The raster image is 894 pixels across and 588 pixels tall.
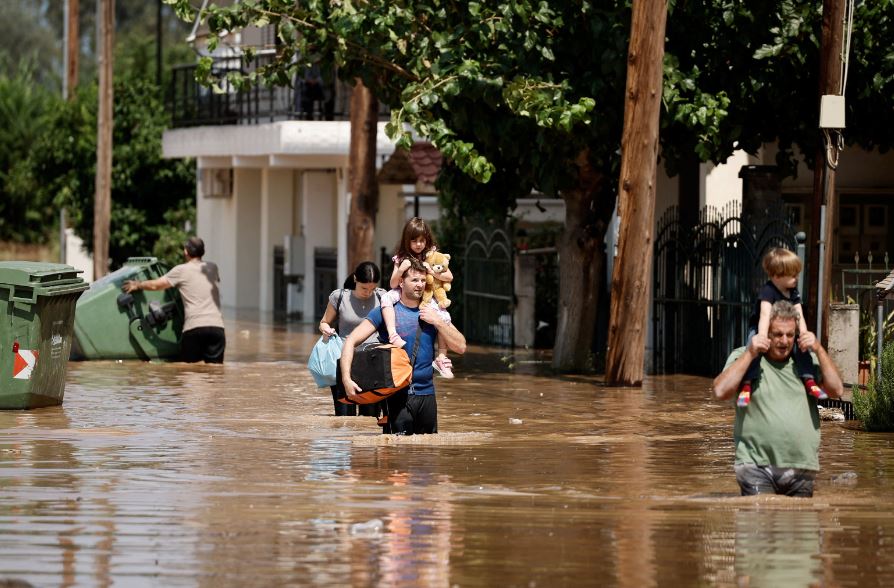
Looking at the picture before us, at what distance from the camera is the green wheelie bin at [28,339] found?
16.6 meters

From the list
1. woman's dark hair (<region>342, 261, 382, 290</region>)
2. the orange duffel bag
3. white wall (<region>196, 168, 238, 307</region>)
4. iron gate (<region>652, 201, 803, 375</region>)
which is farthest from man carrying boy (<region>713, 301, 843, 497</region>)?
white wall (<region>196, 168, 238, 307</region>)

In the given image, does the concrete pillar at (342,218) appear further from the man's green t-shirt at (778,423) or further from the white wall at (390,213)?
the man's green t-shirt at (778,423)

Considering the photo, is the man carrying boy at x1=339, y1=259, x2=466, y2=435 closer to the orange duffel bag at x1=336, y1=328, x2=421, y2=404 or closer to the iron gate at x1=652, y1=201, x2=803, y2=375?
the orange duffel bag at x1=336, y1=328, x2=421, y2=404

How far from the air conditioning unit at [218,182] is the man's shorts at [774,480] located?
3045cm

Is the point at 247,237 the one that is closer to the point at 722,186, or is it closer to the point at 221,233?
the point at 221,233

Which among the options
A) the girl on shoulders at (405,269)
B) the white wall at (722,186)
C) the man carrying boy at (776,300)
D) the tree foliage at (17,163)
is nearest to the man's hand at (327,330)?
the girl on shoulders at (405,269)

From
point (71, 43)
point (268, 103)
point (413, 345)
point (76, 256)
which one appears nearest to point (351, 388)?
point (413, 345)

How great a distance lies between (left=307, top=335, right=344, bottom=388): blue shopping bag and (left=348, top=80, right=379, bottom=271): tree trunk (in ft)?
35.3

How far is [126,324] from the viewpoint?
23.2 meters

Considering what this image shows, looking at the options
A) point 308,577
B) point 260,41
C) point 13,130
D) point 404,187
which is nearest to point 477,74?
point 308,577

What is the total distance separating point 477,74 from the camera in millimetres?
19906

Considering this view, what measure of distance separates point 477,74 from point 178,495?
32.3ft

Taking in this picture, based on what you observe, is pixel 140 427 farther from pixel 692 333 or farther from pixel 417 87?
pixel 692 333

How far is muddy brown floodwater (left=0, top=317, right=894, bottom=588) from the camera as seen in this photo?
8648 millimetres
